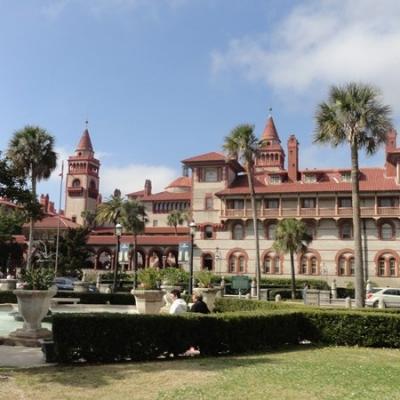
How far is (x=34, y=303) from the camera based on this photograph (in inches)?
539

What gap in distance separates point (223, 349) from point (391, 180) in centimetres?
5098

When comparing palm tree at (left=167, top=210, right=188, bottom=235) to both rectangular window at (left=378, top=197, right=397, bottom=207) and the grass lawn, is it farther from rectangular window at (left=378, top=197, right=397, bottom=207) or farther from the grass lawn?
the grass lawn

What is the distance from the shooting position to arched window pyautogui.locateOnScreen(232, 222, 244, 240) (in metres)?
62.5

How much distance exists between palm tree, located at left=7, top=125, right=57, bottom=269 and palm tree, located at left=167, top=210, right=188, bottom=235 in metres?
36.1

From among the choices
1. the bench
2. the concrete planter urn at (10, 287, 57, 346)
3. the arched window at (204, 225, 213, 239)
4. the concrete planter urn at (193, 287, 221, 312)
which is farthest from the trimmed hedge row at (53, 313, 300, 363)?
the arched window at (204, 225, 213, 239)

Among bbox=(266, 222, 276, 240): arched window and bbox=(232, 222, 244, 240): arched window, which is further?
bbox=(232, 222, 244, 240): arched window

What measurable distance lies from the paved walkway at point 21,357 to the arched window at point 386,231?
5031cm

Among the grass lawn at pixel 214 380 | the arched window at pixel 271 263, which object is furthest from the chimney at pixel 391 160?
the grass lawn at pixel 214 380

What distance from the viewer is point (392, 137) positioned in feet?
192

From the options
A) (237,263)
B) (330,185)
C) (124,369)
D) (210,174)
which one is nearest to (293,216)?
(330,185)

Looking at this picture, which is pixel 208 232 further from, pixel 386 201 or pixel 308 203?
pixel 386 201

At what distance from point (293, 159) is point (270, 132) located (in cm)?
3034

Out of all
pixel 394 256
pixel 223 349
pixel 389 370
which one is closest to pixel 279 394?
pixel 389 370

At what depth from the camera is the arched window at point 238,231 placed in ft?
205
